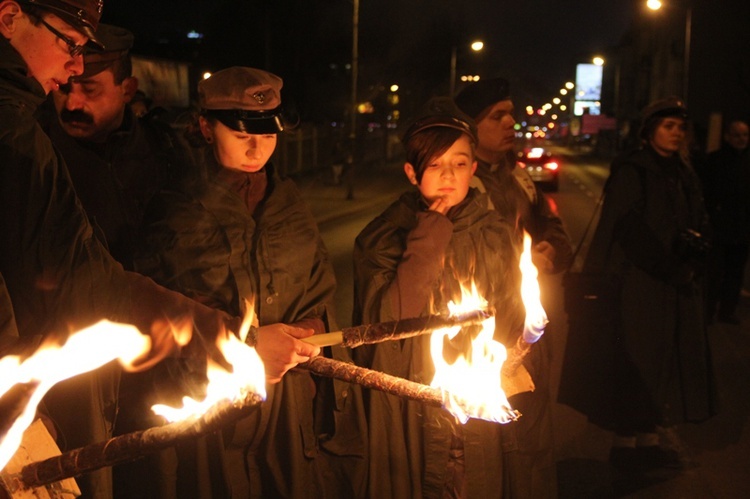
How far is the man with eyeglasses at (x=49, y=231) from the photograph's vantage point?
2.26 metres

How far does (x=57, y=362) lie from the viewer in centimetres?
181

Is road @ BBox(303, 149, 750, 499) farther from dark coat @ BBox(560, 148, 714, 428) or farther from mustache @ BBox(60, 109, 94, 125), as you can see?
mustache @ BBox(60, 109, 94, 125)

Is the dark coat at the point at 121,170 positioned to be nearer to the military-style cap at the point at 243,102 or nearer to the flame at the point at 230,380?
the military-style cap at the point at 243,102

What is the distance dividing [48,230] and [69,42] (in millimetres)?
610

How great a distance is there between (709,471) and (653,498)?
66 centimetres

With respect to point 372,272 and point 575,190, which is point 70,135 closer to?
point 372,272

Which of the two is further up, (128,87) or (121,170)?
(128,87)

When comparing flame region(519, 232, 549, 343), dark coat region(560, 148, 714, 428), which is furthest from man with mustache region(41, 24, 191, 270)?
dark coat region(560, 148, 714, 428)

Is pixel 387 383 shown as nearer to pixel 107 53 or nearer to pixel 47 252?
pixel 47 252

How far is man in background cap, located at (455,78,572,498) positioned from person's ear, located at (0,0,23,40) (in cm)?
243

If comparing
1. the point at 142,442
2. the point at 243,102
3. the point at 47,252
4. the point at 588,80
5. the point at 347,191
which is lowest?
the point at 347,191

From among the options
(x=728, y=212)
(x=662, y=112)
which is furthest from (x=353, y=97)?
(x=662, y=112)

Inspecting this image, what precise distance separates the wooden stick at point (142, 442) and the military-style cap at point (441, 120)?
224 cm

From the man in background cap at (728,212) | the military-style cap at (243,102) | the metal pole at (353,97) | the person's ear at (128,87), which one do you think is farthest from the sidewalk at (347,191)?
the military-style cap at (243,102)
